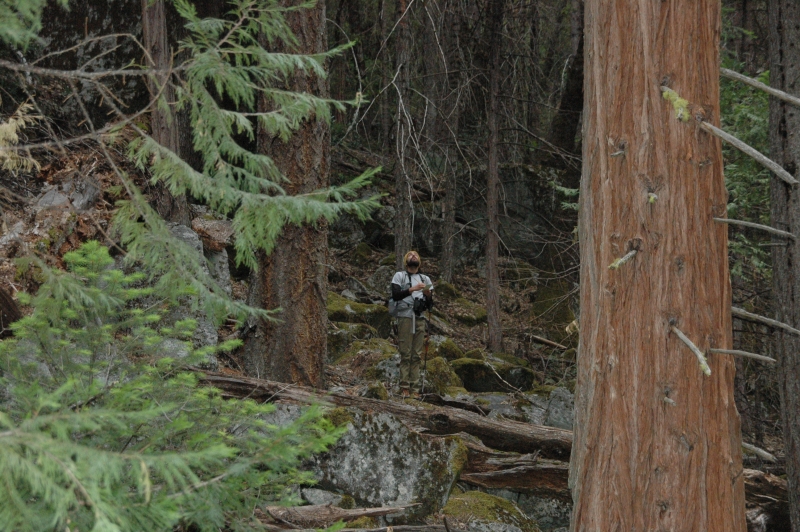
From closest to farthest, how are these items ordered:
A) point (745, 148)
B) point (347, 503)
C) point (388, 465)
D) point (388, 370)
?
point (745, 148), point (347, 503), point (388, 465), point (388, 370)

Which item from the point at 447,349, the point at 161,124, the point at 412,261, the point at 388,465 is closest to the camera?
the point at 388,465

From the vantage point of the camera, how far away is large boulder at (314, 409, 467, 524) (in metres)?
5.80

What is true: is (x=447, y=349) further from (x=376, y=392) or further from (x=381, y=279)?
(x=376, y=392)

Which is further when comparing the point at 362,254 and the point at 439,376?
the point at 362,254

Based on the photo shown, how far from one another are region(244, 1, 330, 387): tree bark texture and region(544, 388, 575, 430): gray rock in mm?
3305

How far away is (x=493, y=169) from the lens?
1312cm

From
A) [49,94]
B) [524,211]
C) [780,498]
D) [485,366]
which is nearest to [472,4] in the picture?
[524,211]

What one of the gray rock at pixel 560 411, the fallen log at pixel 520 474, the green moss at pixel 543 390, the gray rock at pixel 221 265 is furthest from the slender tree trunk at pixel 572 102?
the fallen log at pixel 520 474

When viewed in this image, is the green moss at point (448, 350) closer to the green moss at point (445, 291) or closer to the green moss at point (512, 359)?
the green moss at point (512, 359)

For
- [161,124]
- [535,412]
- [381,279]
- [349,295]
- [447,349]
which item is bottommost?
[535,412]

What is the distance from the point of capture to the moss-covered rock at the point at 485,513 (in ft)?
18.0

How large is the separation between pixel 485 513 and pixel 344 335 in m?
5.68

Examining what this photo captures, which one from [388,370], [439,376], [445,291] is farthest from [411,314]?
[445,291]

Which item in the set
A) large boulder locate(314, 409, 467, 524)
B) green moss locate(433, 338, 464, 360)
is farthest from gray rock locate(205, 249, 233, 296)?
green moss locate(433, 338, 464, 360)
